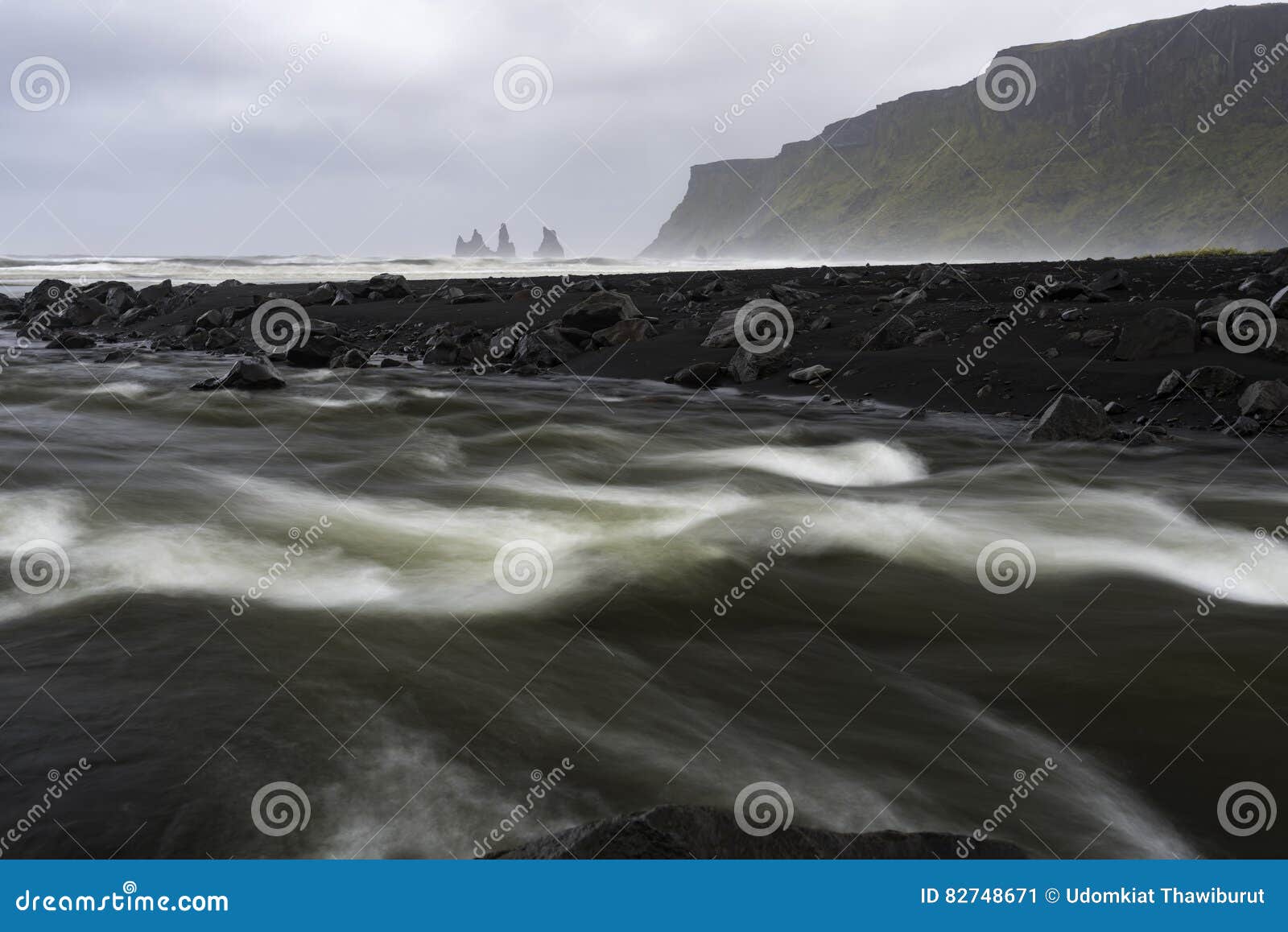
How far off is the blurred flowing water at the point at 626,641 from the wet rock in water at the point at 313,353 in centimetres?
693

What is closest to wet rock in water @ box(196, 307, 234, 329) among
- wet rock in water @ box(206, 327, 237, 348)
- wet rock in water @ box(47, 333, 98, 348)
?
wet rock in water @ box(206, 327, 237, 348)

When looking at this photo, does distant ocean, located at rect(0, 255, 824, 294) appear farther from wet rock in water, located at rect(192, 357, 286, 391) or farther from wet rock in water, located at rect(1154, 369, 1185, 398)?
wet rock in water, located at rect(1154, 369, 1185, 398)

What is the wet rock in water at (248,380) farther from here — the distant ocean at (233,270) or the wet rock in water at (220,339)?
the distant ocean at (233,270)

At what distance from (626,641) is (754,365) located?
970 cm

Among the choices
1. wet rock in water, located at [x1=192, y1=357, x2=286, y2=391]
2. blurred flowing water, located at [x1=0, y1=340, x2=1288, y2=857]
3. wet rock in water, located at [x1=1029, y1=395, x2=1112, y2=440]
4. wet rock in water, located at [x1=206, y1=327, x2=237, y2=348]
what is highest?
wet rock in water, located at [x1=206, y1=327, x2=237, y2=348]

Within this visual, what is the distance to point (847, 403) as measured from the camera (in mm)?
13023

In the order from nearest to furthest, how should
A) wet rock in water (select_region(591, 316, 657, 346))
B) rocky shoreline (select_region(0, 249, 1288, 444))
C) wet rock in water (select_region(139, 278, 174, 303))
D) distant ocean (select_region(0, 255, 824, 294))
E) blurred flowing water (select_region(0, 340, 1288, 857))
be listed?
blurred flowing water (select_region(0, 340, 1288, 857)) → rocky shoreline (select_region(0, 249, 1288, 444)) → wet rock in water (select_region(591, 316, 657, 346)) → wet rock in water (select_region(139, 278, 174, 303)) → distant ocean (select_region(0, 255, 824, 294))

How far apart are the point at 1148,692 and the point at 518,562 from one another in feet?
13.8

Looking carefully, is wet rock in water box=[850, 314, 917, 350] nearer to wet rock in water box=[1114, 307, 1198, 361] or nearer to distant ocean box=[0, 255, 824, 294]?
wet rock in water box=[1114, 307, 1198, 361]

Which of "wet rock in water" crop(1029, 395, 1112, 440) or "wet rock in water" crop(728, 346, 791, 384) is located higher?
"wet rock in water" crop(728, 346, 791, 384)

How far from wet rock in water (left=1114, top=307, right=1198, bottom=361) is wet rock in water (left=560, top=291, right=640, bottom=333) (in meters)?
8.93

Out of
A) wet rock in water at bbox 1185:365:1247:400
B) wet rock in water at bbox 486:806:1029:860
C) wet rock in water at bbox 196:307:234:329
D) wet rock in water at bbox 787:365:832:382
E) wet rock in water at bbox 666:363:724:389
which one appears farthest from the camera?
wet rock in water at bbox 196:307:234:329

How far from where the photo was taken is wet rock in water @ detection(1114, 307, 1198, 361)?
40.0 ft

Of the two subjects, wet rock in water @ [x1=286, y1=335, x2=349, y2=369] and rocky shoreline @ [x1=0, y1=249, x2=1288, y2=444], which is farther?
wet rock in water @ [x1=286, y1=335, x2=349, y2=369]
